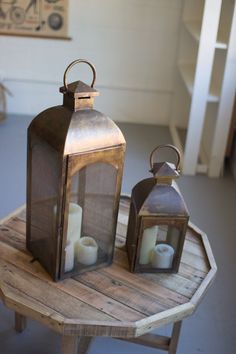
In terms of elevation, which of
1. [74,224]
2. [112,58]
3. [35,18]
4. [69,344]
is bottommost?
[69,344]

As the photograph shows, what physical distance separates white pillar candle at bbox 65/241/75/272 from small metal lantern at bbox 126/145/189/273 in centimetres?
17

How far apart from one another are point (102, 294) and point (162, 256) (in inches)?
8.2


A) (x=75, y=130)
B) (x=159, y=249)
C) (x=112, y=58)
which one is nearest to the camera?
(x=75, y=130)

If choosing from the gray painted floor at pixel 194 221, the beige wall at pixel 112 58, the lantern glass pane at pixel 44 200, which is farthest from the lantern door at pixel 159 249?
the beige wall at pixel 112 58

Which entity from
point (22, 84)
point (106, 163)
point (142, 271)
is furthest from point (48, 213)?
point (22, 84)

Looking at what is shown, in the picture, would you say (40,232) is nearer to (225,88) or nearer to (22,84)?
(225,88)

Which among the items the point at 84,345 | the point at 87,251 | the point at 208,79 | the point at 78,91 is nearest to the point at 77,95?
the point at 78,91

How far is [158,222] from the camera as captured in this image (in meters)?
1.34

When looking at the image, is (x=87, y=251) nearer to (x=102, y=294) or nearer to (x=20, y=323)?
(x=102, y=294)

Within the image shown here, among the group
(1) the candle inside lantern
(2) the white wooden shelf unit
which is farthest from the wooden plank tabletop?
(2) the white wooden shelf unit

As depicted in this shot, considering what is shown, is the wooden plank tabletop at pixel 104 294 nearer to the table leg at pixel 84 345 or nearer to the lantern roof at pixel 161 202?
the lantern roof at pixel 161 202

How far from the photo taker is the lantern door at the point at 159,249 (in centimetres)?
138

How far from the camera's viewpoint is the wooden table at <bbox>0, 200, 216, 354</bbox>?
120 cm

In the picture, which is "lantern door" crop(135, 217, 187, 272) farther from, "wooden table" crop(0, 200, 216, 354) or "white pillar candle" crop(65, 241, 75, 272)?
"white pillar candle" crop(65, 241, 75, 272)
